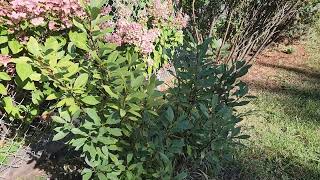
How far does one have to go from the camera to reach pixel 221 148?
97.9 inches

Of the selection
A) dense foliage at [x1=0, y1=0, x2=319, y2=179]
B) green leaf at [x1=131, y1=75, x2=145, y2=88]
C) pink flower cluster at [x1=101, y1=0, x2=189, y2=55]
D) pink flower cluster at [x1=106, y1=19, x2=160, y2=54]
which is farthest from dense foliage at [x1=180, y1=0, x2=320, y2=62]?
green leaf at [x1=131, y1=75, x2=145, y2=88]

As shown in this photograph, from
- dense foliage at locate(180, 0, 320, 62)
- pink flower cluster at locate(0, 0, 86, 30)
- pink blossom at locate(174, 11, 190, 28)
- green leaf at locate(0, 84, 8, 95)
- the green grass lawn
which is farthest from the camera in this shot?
dense foliage at locate(180, 0, 320, 62)

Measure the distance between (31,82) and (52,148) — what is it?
70 cm

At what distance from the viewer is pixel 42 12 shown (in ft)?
9.50

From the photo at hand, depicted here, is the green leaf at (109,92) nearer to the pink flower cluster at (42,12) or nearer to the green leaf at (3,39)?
the pink flower cluster at (42,12)

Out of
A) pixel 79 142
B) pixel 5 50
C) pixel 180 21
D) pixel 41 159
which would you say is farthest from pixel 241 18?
pixel 79 142

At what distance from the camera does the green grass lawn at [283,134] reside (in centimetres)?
370

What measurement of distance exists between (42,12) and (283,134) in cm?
276

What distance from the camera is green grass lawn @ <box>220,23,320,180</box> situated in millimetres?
3703

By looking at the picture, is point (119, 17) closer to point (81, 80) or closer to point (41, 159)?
point (41, 159)

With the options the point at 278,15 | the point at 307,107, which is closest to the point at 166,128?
the point at 307,107

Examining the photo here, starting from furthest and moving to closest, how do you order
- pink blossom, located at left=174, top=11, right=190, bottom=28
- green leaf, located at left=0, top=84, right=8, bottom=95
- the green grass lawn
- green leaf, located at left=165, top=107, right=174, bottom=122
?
pink blossom, located at left=174, top=11, right=190, bottom=28 < the green grass lawn < green leaf, located at left=0, top=84, right=8, bottom=95 < green leaf, located at left=165, top=107, right=174, bottom=122

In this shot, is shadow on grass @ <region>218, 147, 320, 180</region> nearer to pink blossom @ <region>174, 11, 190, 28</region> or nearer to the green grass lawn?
the green grass lawn

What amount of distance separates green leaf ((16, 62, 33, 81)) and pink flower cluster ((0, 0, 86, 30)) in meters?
0.30
